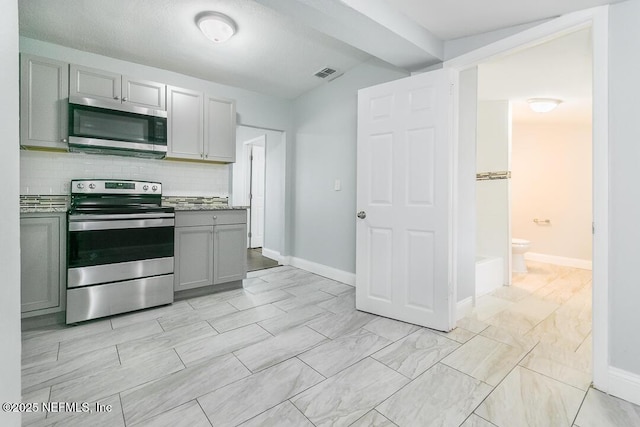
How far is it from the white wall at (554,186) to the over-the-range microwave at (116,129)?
18.2ft

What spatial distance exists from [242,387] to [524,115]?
5107mm

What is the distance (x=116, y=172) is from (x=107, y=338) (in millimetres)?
1708

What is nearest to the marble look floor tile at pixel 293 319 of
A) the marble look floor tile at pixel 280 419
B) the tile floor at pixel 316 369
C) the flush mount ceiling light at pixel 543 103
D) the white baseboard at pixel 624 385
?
the tile floor at pixel 316 369

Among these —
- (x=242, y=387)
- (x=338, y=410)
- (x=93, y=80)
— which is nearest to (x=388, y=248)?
(x=338, y=410)

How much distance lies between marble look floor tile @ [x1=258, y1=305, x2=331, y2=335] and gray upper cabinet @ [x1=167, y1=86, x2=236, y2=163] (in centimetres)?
193

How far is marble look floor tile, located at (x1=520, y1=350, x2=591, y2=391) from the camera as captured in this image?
→ 1.69 m

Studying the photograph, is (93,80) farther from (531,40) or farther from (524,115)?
(524,115)

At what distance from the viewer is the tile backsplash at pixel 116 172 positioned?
8.77ft

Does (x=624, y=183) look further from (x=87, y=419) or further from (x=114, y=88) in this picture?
(x=114, y=88)

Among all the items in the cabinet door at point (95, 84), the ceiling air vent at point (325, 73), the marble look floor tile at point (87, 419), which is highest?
the ceiling air vent at point (325, 73)

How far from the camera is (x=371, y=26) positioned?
1.97m

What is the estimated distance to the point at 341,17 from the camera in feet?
6.17

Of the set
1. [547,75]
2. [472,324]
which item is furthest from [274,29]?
[472,324]

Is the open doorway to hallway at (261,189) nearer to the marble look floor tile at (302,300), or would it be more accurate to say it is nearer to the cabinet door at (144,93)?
the cabinet door at (144,93)
